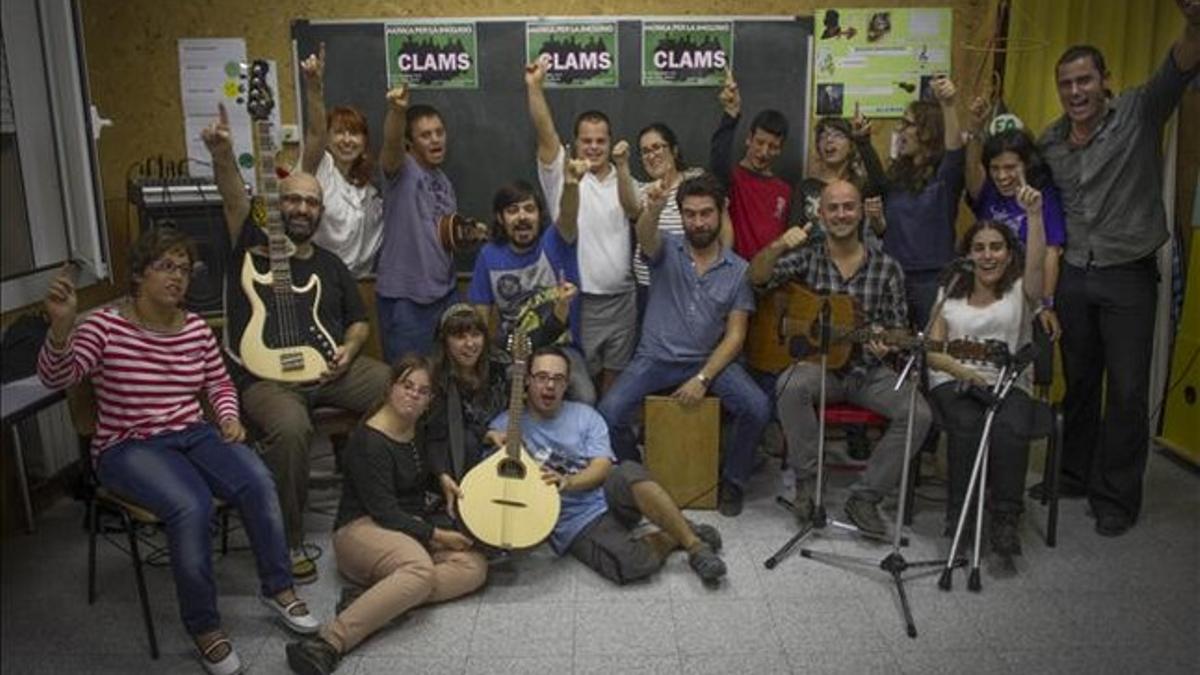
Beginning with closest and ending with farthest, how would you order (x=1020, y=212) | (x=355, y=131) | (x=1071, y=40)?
(x=1020, y=212) < (x=355, y=131) < (x=1071, y=40)

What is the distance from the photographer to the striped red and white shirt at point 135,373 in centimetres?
252

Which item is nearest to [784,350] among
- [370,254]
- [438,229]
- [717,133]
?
[717,133]

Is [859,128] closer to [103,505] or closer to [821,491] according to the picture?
[821,491]

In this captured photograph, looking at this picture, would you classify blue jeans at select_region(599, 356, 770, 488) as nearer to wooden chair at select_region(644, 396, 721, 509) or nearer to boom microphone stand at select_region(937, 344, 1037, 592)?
wooden chair at select_region(644, 396, 721, 509)

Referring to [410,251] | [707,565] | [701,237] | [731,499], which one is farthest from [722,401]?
[410,251]

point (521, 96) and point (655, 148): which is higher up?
point (521, 96)

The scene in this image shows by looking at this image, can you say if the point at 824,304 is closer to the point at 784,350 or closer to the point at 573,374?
the point at 784,350

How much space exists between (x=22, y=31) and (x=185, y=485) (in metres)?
1.17

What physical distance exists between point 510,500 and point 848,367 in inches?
50.2

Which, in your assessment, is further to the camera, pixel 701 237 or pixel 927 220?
pixel 927 220

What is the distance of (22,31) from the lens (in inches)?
78.3

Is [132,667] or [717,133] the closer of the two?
[132,667]

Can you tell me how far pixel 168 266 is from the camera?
2580 millimetres

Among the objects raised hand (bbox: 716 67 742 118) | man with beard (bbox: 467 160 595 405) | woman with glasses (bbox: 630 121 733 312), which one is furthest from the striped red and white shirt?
raised hand (bbox: 716 67 742 118)
